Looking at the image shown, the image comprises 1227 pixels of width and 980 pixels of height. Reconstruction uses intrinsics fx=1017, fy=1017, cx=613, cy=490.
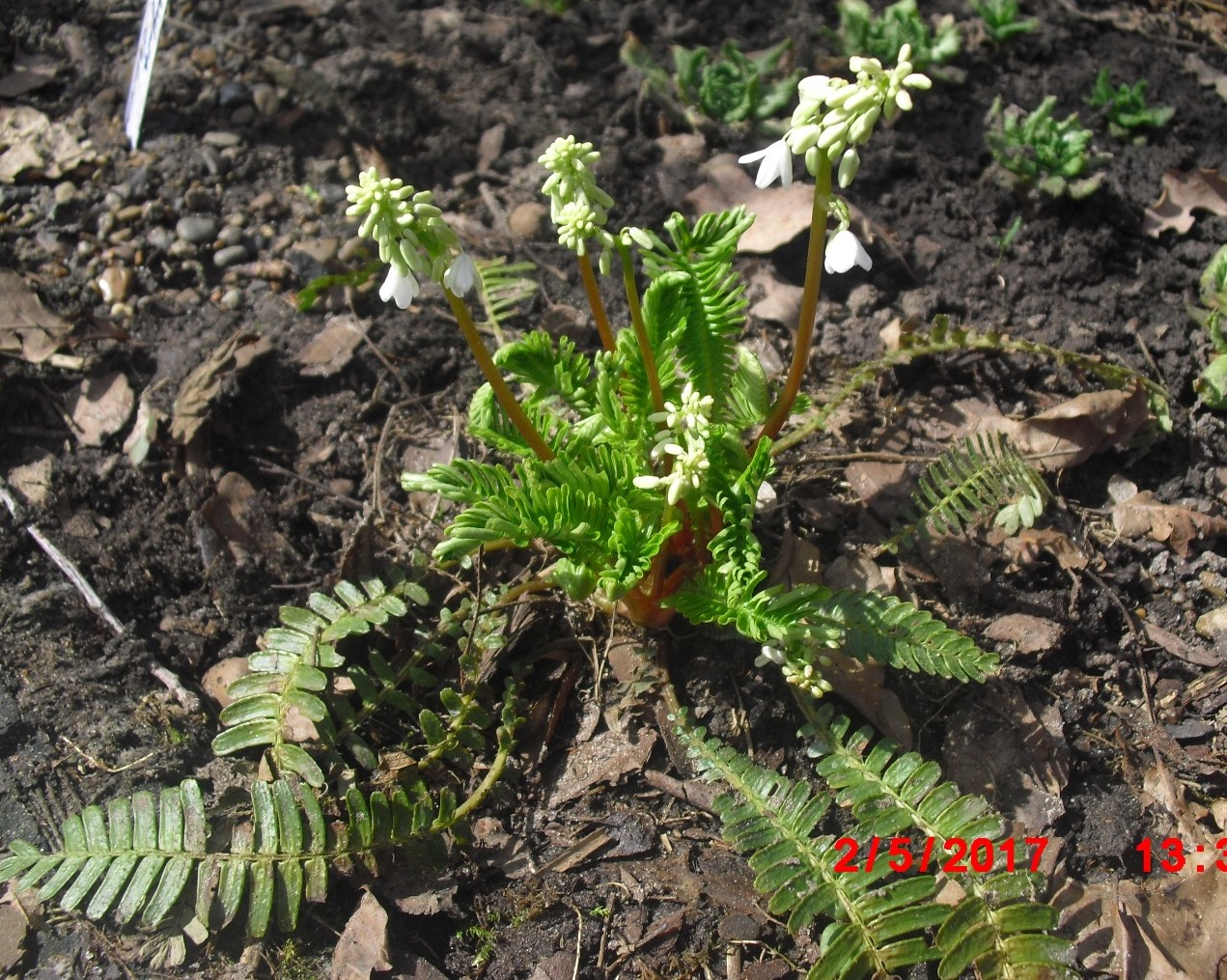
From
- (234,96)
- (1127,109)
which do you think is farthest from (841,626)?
(234,96)

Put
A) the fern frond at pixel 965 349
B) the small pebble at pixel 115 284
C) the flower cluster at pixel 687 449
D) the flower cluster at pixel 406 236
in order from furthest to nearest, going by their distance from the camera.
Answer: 1. the small pebble at pixel 115 284
2. the fern frond at pixel 965 349
3. the flower cluster at pixel 687 449
4. the flower cluster at pixel 406 236

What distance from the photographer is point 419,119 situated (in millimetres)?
4375

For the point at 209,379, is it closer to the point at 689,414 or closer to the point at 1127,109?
the point at 689,414

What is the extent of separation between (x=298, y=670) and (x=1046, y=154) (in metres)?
3.34

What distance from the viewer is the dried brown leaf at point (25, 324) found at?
3.71 metres

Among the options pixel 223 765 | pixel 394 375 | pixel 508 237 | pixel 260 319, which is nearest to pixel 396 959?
pixel 223 765

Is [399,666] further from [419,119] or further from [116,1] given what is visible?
[116,1]

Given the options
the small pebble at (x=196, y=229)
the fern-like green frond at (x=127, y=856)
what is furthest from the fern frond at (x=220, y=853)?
the small pebble at (x=196, y=229)

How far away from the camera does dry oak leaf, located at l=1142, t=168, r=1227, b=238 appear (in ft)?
13.2

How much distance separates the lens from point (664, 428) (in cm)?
302

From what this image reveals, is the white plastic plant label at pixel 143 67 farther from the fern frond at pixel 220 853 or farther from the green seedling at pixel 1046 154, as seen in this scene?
the green seedling at pixel 1046 154

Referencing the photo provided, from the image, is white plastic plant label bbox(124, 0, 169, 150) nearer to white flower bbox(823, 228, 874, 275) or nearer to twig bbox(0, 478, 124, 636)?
twig bbox(0, 478, 124, 636)

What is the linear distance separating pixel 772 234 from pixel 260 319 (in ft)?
6.55

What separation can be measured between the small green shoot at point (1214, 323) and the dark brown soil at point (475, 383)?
0.07m
